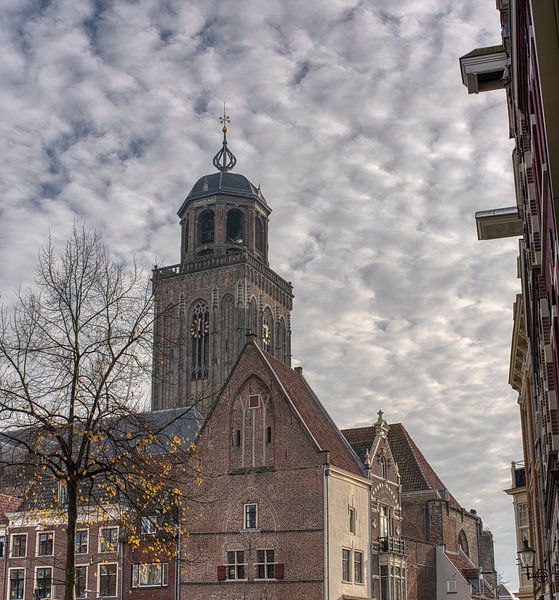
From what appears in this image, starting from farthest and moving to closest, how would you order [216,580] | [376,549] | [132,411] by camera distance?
[376,549] → [216,580] → [132,411]

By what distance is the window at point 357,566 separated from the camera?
4569cm

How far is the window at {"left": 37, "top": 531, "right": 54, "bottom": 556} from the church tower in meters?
34.6

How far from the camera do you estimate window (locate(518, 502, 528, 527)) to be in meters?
42.0

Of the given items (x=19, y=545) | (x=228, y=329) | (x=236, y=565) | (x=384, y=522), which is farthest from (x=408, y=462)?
(x=228, y=329)

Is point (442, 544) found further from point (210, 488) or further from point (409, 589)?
point (210, 488)

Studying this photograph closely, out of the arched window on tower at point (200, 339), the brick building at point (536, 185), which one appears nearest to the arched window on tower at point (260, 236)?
the arched window on tower at point (200, 339)

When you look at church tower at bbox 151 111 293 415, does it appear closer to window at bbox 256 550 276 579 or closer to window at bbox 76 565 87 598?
window at bbox 76 565 87 598

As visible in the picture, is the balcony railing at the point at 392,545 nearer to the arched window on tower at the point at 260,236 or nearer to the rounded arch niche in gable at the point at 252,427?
the rounded arch niche in gable at the point at 252,427

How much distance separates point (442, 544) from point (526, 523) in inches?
558

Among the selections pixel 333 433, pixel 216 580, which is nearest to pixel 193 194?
pixel 333 433

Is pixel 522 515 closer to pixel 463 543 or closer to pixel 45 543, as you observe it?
pixel 463 543

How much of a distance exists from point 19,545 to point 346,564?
18687 millimetres

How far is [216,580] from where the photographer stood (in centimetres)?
4519

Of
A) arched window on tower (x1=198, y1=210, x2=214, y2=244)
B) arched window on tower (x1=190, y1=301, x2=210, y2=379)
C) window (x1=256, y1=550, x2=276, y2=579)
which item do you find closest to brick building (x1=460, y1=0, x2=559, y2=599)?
window (x1=256, y1=550, x2=276, y2=579)
